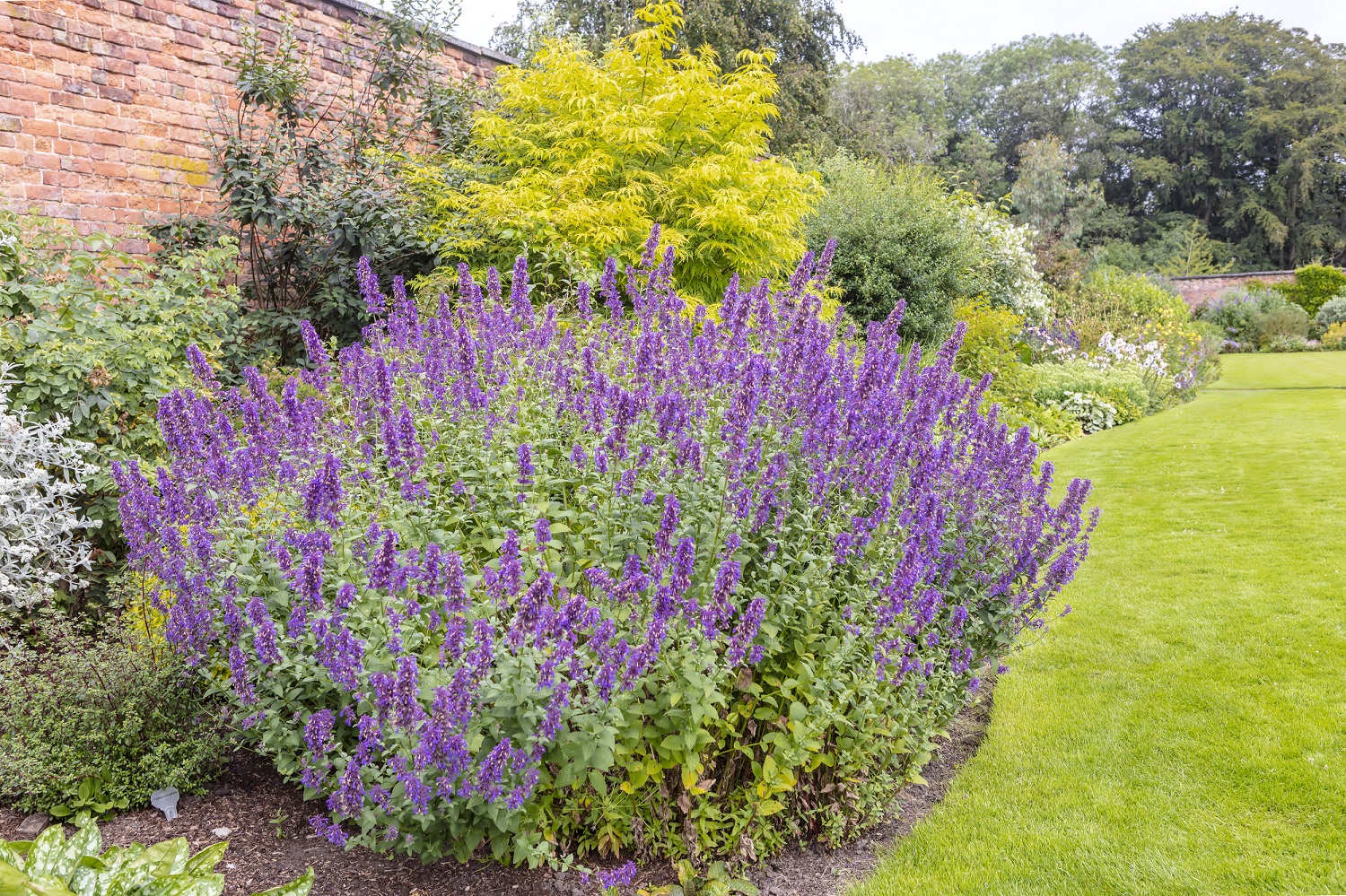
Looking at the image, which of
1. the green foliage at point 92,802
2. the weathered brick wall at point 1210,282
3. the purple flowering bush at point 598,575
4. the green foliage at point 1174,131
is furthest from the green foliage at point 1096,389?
the green foliage at point 1174,131

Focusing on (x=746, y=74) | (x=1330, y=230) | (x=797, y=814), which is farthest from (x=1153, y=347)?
(x=1330, y=230)

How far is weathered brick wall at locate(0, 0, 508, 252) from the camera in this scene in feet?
21.9

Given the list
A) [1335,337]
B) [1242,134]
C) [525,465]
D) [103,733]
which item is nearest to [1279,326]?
[1335,337]

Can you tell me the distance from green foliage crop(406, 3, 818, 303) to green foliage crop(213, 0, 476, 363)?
573mm

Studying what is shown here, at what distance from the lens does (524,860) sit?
9.07 feet

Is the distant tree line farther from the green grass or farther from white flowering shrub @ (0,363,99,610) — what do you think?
white flowering shrub @ (0,363,99,610)

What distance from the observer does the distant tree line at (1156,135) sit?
40.1 meters

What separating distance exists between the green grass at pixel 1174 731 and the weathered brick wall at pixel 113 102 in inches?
293

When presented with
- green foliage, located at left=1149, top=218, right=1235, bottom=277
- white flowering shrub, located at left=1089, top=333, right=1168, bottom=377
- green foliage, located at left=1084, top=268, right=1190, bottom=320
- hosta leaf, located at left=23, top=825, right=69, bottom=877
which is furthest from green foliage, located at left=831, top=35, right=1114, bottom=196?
hosta leaf, located at left=23, top=825, right=69, bottom=877

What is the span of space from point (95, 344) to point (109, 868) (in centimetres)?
395

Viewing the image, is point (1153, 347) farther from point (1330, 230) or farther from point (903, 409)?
point (1330, 230)

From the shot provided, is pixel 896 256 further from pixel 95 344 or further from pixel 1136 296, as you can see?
pixel 1136 296

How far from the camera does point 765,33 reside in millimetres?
20938

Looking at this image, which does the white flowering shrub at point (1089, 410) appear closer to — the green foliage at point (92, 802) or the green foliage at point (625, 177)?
the green foliage at point (625, 177)
